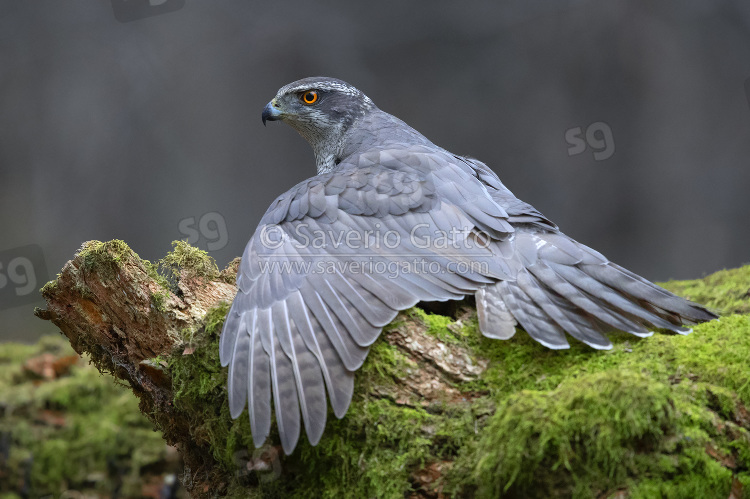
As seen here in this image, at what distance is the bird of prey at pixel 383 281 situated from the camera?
2463 millimetres

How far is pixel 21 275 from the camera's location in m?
7.68

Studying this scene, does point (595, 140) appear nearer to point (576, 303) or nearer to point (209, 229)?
point (209, 229)

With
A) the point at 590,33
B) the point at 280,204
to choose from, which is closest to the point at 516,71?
the point at 590,33

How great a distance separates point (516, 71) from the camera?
7.49 meters

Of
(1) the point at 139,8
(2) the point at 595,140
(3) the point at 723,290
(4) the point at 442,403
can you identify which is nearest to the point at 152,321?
(4) the point at 442,403

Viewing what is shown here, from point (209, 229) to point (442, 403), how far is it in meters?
5.05

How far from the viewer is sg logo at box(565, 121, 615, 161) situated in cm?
720

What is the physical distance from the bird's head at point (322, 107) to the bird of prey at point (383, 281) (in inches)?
39.8

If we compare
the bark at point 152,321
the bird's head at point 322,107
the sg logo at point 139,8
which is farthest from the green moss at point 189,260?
the sg logo at point 139,8

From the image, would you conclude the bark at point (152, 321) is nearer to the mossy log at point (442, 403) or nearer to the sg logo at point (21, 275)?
the mossy log at point (442, 403)

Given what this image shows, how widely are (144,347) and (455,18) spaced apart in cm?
602

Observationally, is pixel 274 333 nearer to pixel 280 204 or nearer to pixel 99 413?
pixel 280 204

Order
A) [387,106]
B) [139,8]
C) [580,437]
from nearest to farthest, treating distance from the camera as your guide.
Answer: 1. [580,437]
2. [139,8]
3. [387,106]

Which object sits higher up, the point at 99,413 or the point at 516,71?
the point at 516,71
